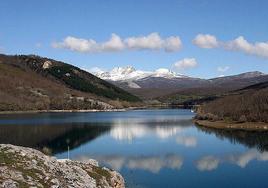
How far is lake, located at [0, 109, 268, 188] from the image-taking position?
56906 mm

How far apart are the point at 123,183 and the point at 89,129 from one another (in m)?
84.6

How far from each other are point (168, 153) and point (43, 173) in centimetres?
4485

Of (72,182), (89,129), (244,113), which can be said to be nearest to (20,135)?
(89,129)

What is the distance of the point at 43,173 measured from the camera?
38.7 meters

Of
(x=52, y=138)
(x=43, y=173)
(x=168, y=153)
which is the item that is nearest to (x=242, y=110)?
(x=52, y=138)

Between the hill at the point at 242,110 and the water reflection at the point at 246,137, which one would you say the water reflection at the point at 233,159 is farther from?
the hill at the point at 242,110

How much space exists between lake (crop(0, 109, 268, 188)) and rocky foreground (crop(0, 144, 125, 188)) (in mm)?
6485

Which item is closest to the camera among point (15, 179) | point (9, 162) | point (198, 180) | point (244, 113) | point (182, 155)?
point (15, 179)

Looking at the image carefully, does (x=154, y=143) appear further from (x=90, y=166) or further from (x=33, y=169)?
(x=33, y=169)

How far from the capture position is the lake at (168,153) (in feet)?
187

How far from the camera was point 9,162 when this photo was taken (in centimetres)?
3794

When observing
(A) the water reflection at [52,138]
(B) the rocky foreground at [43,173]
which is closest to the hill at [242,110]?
(A) the water reflection at [52,138]

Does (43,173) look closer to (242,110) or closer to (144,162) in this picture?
(144,162)

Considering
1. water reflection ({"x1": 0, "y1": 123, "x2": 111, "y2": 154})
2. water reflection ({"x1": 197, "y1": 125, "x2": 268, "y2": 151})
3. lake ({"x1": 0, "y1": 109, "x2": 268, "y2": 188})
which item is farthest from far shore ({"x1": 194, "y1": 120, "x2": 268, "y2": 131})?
water reflection ({"x1": 0, "y1": 123, "x2": 111, "y2": 154})
